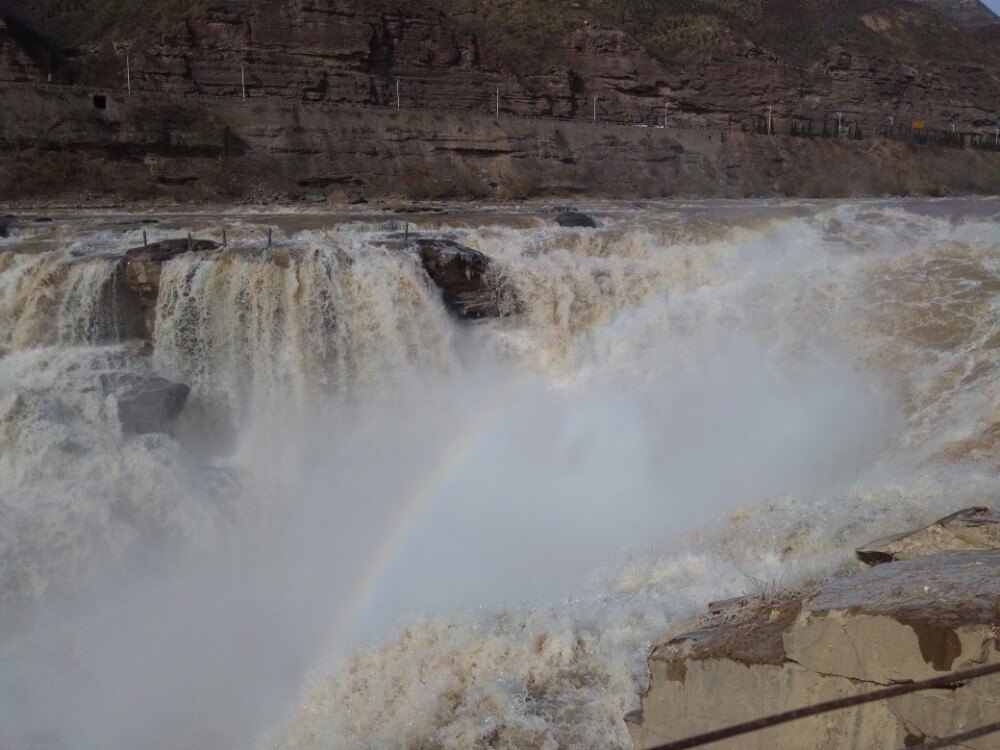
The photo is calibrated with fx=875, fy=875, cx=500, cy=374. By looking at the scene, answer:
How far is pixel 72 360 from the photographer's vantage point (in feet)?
42.1

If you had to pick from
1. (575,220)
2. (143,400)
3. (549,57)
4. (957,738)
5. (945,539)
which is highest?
(549,57)

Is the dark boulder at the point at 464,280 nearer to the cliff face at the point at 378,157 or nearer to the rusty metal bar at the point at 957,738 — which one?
the rusty metal bar at the point at 957,738

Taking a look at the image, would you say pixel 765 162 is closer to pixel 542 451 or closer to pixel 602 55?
pixel 602 55

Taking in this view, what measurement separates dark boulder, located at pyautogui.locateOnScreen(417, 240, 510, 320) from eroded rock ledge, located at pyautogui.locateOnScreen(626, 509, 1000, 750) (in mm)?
10561

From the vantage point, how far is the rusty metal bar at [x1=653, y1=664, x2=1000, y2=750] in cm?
280

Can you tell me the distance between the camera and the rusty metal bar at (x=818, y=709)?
9.18 ft

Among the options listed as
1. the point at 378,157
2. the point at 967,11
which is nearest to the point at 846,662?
the point at 378,157

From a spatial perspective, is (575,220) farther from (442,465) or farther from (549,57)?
(549,57)

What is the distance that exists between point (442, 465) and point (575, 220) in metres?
9.80

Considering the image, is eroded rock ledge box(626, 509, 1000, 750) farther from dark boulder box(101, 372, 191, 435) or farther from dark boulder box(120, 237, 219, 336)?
dark boulder box(120, 237, 219, 336)

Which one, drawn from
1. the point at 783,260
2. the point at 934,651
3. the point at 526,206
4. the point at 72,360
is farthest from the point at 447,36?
the point at 934,651

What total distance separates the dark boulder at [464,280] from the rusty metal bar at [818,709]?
11.9 metres

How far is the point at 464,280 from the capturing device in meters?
15.3

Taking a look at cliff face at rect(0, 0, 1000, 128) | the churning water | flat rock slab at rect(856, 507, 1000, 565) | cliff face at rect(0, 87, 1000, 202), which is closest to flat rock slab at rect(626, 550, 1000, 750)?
flat rock slab at rect(856, 507, 1000, 565)
